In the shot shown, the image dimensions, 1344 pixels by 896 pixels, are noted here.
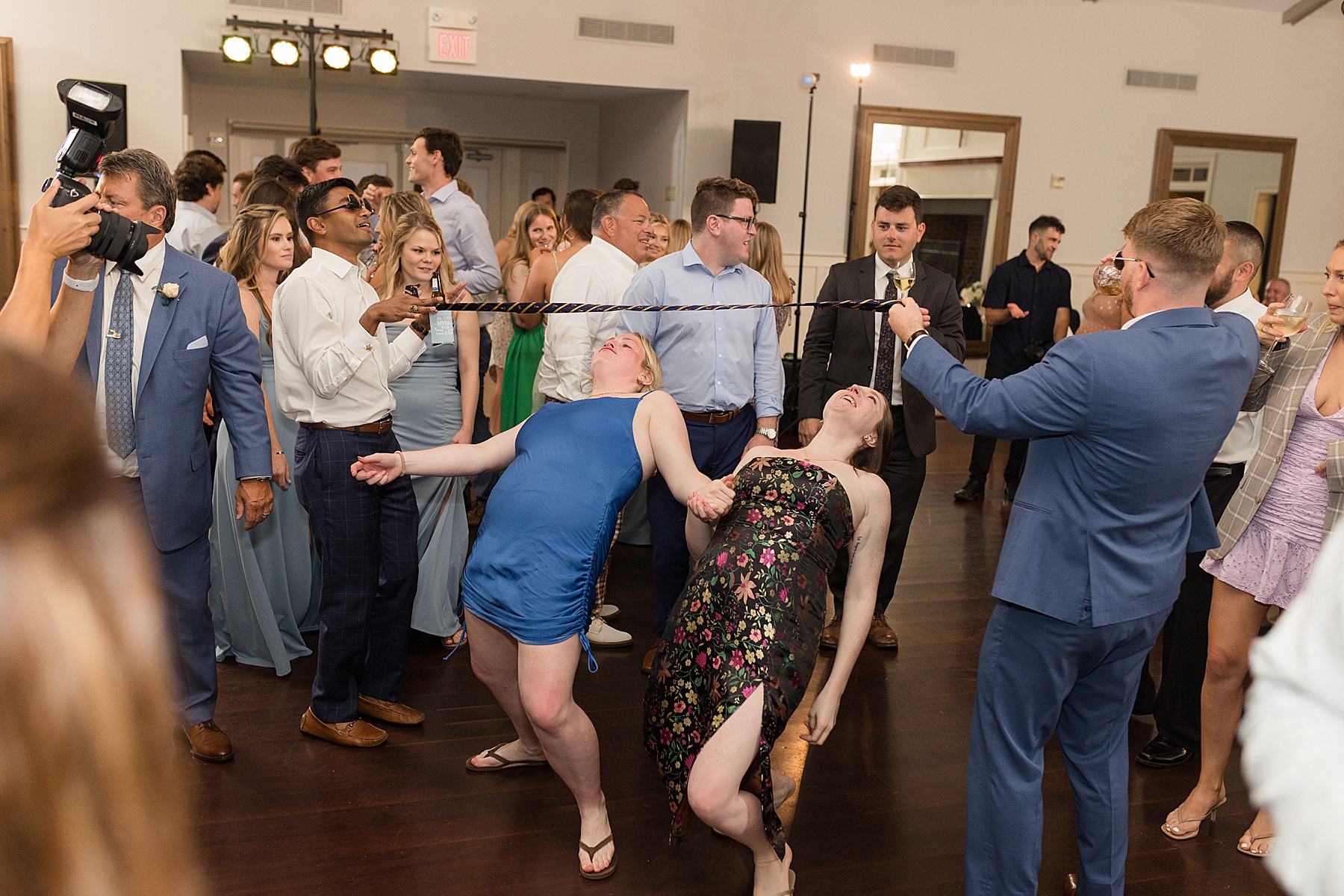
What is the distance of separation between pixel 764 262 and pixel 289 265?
2540 millimetres

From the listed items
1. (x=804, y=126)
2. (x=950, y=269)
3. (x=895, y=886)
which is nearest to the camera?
(x=895, y=886)

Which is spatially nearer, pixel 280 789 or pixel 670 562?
pixel 280 789

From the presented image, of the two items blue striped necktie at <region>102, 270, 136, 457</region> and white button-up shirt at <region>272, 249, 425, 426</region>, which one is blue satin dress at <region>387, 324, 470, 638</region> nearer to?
white button-up shirt at <region>272, 249, 425, 426</region>

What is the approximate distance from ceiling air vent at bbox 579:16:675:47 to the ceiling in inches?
16.1

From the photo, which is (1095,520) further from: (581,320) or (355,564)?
(581,320)

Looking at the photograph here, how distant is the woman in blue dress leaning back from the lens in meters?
2.44

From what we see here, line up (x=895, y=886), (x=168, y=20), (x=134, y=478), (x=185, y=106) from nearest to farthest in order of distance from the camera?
1. (x=895, y=886)
2. (x=134, y=478)
3. (x=168, y=20)
4. (x=185, y=106)

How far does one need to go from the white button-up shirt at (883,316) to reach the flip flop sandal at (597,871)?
80.7 inches

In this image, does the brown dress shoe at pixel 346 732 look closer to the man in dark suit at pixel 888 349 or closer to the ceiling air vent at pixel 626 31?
the man in dark suit at pixel 888 349

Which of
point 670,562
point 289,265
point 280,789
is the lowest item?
point 280,789

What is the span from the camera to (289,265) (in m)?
3.85

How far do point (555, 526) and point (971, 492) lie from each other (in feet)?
15.3

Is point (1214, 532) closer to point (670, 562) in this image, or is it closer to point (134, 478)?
point (670, 562)

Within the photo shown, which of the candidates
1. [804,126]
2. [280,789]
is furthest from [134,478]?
[804,126]
